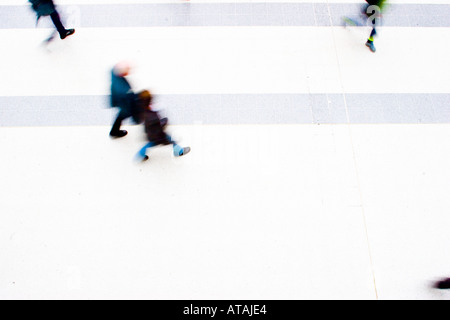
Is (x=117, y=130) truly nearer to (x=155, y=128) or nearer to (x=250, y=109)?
(x=155, y=128)

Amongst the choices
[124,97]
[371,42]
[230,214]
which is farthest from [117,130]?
[371,42]

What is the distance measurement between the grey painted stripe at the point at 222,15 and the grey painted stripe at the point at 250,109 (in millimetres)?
1393

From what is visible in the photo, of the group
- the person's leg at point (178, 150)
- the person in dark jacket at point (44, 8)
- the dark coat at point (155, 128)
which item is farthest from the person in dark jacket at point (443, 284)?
the person in dark jacket at point (44, 8)

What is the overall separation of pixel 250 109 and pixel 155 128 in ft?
4.62

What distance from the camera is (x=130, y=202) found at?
3.74m

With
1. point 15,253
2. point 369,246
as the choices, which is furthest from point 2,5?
point 369,246

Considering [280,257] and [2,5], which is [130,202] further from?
[2,5]

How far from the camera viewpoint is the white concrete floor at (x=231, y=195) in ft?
11.0

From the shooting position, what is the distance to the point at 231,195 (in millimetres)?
3770

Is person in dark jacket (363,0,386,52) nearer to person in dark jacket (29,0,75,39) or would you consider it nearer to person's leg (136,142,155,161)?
person's leg (136,142,155,161)

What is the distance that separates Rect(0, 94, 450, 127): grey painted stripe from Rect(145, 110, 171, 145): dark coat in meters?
0.72

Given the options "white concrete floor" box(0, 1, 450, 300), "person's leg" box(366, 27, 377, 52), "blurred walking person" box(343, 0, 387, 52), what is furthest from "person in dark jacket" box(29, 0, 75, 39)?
"person's leg" box(366, 27, 377, 52)

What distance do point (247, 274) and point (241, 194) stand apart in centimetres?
86

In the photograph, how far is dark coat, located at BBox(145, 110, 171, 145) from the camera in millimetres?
3368
